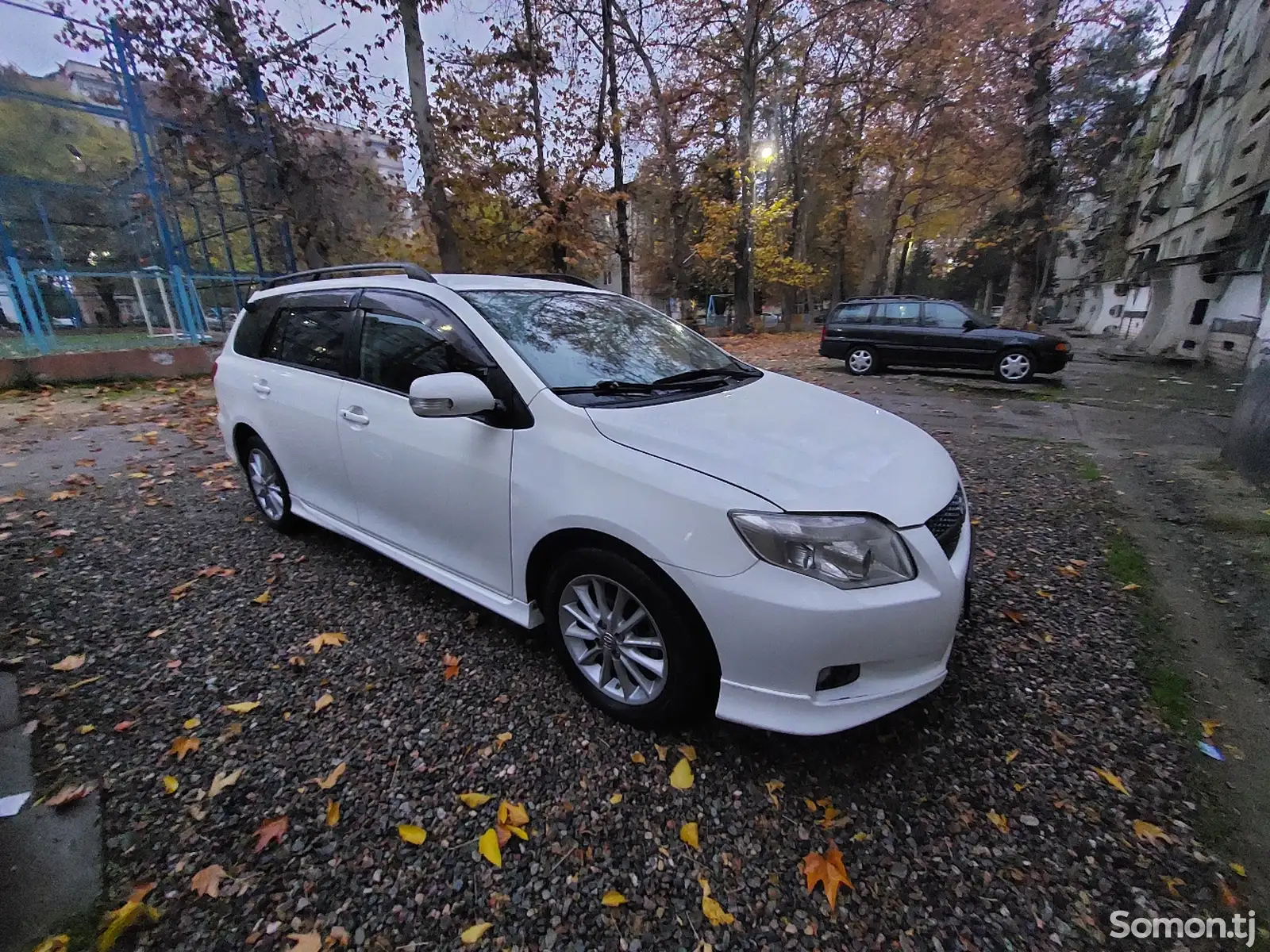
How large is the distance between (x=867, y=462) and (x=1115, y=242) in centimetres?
3207

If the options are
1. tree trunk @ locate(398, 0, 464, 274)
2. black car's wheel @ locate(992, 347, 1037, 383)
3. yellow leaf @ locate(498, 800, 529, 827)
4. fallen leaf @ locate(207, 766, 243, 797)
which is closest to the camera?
yellow leaf @ locate(498, 800, 529, 827)

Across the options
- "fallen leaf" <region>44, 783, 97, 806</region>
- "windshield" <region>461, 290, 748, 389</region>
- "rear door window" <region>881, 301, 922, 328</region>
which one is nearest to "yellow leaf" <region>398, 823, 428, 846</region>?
Answer: "fallen leaf" <region>44, 783, 97, 806</region>

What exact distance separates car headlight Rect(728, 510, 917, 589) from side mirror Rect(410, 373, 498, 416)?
1.07 m

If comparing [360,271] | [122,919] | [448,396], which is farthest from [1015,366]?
[122,919]

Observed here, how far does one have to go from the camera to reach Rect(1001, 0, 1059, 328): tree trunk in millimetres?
10969

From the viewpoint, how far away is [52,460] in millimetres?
5520

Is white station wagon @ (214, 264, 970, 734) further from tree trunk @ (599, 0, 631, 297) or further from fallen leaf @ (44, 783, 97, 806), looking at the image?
tree trunk @ (599, 0, 631, 297)

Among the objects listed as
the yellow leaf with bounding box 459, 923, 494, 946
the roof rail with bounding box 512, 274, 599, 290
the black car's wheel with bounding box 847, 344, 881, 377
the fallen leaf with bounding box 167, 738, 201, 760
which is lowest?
the yellow leaf with bounding box 459, 923, 494, 946

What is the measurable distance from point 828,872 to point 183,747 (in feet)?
7.56

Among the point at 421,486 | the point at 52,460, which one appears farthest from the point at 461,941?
the point at 52,460

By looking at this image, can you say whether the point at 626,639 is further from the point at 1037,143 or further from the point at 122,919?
the point at 1037,143

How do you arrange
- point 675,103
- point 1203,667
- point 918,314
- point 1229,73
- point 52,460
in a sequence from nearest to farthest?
point 1203,667 → point 52,460 → point 918,314 → point 1229,73 → point 675,103

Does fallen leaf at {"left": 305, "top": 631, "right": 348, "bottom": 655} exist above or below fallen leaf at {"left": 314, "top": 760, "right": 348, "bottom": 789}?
above

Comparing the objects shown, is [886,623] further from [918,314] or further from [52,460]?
[918,314]
